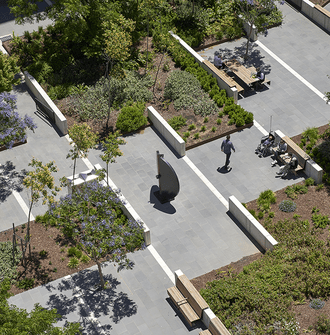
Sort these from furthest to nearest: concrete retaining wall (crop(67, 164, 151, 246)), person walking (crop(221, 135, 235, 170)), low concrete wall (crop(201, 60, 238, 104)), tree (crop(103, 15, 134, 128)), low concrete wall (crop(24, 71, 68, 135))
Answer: low concrete wall (crop(201, 60, 238, 104)) → low concrete wall (crop(24, 71, 68, 135)) → tree (crop(103, 15, 134, 128)) → person walking (crop(221, 135, 235, 170)) → concrete retaining wall (crop(67, 164, 151, 246))

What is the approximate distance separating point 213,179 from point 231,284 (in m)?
6.41

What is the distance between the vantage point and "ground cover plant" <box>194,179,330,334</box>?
2119 centimetres

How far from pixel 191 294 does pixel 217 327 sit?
5.31 ft

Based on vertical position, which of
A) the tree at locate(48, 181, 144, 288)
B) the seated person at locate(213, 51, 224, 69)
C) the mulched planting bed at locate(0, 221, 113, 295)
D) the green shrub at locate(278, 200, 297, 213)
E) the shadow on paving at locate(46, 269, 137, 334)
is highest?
the tree at locate(48, 181, 144, 288)

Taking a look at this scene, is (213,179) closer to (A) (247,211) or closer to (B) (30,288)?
(A) (247,211)

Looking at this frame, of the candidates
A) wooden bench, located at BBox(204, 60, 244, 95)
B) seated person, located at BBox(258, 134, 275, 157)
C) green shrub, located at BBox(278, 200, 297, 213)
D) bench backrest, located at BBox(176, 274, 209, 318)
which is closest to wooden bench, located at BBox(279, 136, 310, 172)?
seated person, located at BBox(258, 134, 275, 157)

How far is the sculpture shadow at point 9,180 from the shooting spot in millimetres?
27547

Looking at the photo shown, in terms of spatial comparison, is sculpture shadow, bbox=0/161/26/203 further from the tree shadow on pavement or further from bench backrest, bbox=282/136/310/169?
the tree shadow on pavement

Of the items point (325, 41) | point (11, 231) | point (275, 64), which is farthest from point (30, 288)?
point (325, 41)

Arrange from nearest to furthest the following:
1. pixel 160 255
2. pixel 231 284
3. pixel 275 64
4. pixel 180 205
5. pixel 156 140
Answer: pixel 231 284
pixel 160 255
pixel 180 205
pixel 156 140
pixel 275 64

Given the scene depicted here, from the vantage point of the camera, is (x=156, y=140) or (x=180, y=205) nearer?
(x=180, y=205)

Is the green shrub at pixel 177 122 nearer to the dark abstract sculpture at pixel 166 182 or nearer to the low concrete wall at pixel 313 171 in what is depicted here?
the dark abstract sculpture at pixel 166 182

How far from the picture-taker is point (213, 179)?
27.6m

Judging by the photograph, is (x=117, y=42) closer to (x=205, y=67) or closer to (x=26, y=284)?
(x=205, y=67)
